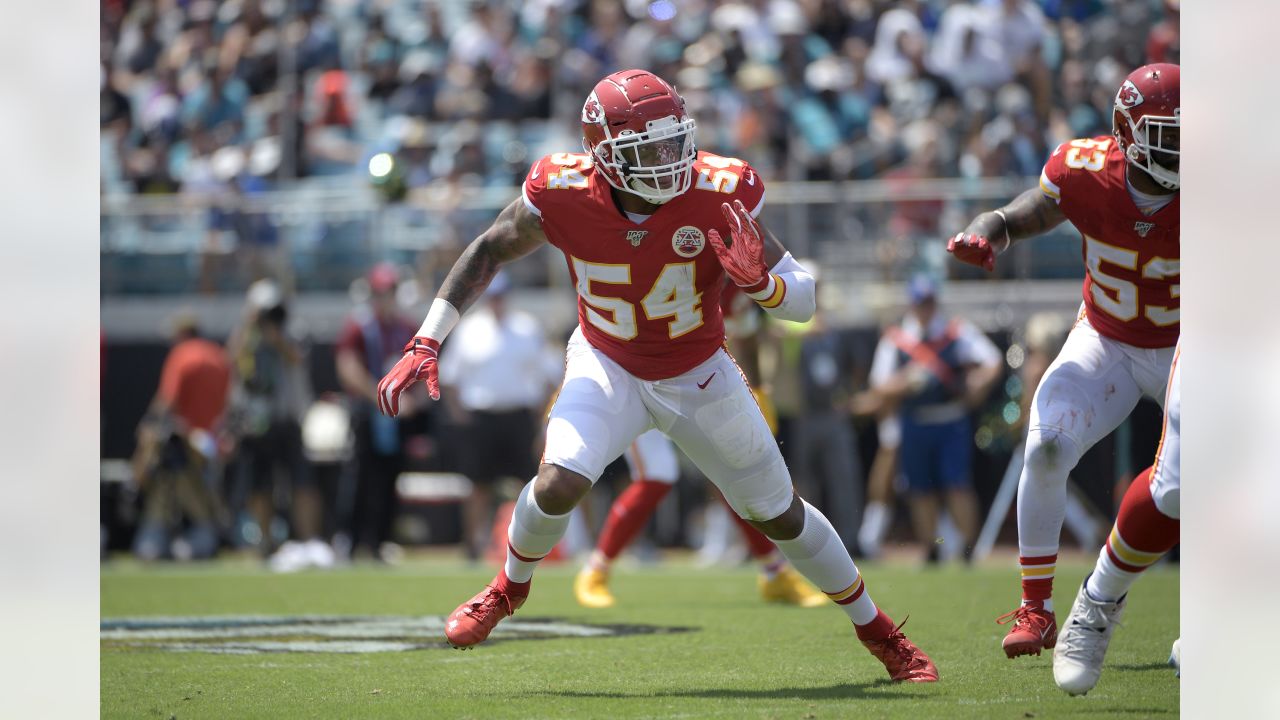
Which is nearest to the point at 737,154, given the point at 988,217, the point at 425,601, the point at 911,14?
the point at 911,14

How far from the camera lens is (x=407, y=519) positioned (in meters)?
11.8

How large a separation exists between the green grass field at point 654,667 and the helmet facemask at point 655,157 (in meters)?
1.46

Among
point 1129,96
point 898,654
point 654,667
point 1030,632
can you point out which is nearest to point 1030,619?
point 1030,632

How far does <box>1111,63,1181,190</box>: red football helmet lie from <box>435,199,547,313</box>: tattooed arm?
5.84 feet

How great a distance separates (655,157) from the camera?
4613mm

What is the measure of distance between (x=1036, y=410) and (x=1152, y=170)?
0.81 m

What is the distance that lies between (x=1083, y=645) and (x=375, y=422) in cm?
696

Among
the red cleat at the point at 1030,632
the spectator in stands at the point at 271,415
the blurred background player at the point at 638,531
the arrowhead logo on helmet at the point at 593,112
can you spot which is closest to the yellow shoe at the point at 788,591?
the blurred background player at the point at 638,531

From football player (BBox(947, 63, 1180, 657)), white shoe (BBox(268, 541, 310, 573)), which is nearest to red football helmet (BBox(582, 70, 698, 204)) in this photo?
football player (BBox(947, 63, 1180, 657))

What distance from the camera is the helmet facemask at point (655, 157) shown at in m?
4.61

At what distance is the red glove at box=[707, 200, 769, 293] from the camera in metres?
4.41

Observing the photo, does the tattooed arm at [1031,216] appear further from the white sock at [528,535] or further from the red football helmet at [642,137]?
the white sock at [528,535]

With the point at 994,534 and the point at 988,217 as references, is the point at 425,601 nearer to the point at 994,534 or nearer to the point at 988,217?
the point at 988,217

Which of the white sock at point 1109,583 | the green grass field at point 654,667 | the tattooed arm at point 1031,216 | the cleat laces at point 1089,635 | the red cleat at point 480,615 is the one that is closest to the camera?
A: the green grass field at point 654,667
